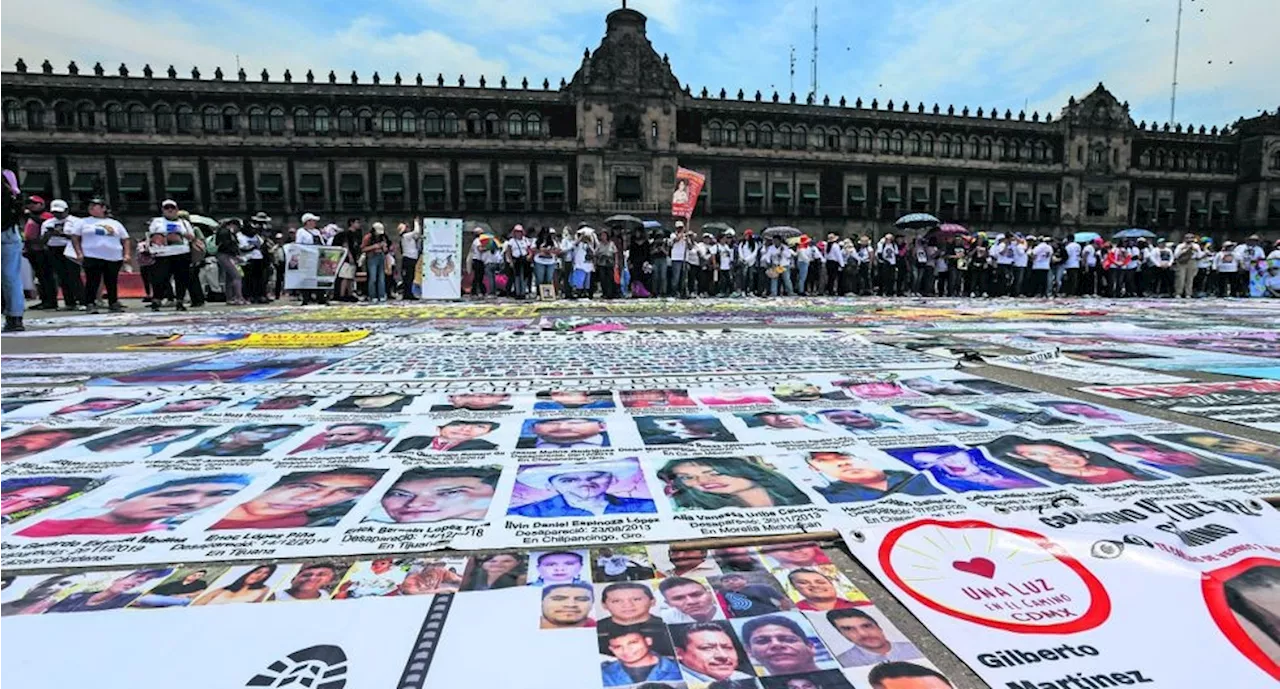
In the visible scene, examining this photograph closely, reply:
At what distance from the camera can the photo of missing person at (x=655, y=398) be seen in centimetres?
292

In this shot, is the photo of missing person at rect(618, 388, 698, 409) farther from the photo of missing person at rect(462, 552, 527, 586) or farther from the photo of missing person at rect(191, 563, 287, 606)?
the photo of missing person at rect(191, 563, 287, 606)

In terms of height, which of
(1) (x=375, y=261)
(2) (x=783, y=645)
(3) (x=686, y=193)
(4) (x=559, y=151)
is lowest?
(2) (x=783, y=645)

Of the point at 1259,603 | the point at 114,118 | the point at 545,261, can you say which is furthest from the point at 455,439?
the point at 114,118

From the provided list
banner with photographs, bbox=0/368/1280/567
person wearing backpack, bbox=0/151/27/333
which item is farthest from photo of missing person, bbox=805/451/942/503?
person wearing backpack, bbox=0/151/27/333

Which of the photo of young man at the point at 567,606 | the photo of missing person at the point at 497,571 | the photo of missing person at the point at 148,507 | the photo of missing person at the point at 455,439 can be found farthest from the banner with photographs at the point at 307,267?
the photo of young man at the point at 567,606

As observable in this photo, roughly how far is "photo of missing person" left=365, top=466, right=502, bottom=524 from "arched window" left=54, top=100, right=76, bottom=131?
46.1 metres

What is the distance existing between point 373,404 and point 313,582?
1723 millimetres

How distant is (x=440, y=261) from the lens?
12.5m

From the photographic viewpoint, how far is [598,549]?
4.77ft

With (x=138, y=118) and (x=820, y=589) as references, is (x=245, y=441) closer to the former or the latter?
(x=820, y=589)

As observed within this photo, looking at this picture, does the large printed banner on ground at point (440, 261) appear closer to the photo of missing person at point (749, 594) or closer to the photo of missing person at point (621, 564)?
the photo of missing person at point (621, 564)

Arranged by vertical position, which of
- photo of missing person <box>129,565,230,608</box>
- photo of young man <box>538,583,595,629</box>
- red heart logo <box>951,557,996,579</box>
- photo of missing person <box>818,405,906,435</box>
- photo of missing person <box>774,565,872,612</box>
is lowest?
photo of missing person <box>774,565,872,612</box>

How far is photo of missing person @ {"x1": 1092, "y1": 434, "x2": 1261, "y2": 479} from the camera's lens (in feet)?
6.35

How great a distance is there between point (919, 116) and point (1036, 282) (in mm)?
32979
